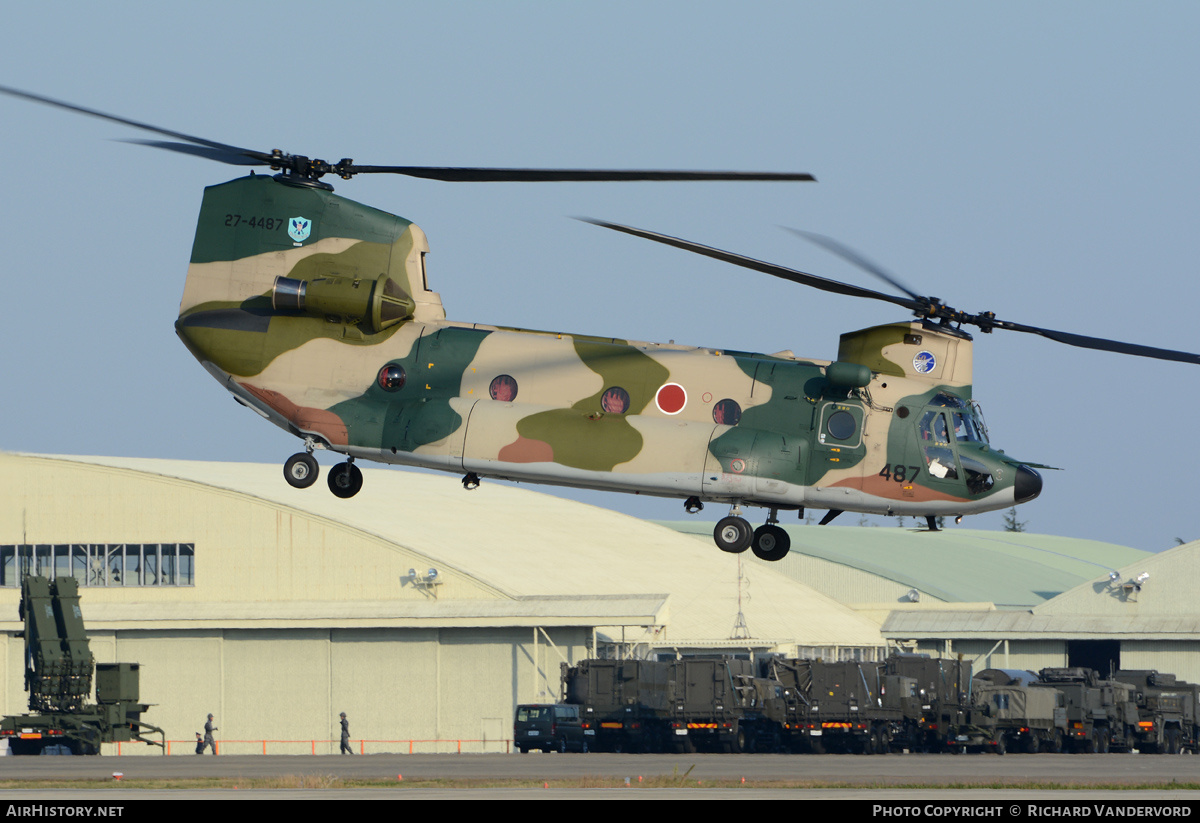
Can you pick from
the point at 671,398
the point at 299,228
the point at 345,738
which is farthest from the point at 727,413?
the point at 345,738

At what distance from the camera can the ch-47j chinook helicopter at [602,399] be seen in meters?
29.0

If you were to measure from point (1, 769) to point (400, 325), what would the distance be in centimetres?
1957

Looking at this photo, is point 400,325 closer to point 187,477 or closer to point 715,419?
A: point 715,419

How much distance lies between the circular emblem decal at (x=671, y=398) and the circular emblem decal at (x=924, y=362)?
4106 millimetres

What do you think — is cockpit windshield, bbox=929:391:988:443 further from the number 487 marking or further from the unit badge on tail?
the unit badge on tail

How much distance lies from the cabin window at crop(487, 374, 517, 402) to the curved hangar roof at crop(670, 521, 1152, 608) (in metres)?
60.3

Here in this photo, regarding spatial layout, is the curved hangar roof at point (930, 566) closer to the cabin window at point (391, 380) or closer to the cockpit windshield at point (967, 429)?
the cockpit windshield at point (967, 429)

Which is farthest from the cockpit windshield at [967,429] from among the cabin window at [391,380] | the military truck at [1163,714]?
the military truck at [1163,714]

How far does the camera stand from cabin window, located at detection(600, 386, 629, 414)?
96.4 ft

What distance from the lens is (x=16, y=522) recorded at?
214 ft

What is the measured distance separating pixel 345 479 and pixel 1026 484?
11738 millimetres

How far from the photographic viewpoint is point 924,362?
30078mm

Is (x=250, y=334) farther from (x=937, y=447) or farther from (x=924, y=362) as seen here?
(x=937, y=447)

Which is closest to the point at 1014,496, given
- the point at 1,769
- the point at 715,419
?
the point at 715,419
